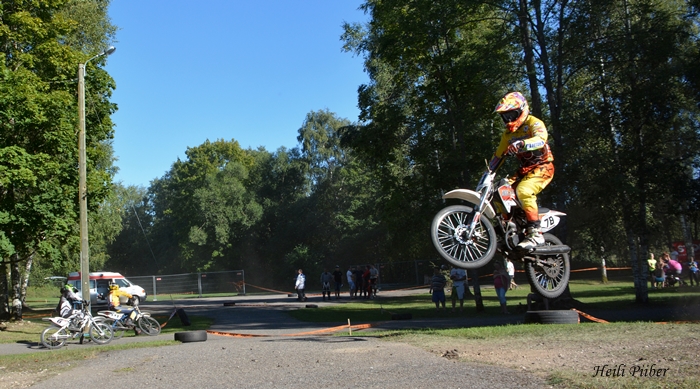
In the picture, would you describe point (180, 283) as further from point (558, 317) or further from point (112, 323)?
point (558, 317)

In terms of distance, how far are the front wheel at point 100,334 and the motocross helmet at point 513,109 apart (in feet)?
51.9

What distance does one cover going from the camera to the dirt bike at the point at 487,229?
8.45m

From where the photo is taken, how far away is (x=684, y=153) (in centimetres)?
2406

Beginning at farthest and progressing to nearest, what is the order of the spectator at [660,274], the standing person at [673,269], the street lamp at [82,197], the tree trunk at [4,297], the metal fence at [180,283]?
the metal fence at [180,283], the standing person at [673,269], the spectator at [660,274], the tree trunk at [4,297], the street lamp at [82,197]

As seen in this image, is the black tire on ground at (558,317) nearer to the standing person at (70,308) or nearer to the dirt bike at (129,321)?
the dirt bike at (129,321)

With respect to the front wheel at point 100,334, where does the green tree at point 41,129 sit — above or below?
above

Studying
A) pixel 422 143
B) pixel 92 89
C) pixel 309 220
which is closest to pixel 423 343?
pixel 422 143

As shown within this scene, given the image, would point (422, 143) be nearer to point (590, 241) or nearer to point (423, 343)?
point (590, 241)

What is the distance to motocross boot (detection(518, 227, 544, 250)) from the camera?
872 centimetres

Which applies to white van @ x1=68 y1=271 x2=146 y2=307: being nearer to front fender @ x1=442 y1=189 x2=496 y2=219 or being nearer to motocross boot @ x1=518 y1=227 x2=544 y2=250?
front fender @ x1=442 y1=189 x2=496 y2=219

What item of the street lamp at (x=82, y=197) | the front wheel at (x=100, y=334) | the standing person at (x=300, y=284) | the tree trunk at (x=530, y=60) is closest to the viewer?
the front wheel at (x=100, y=334)

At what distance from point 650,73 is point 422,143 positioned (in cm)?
938

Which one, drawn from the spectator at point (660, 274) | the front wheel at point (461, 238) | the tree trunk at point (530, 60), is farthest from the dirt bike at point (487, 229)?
the spectator at point (660, 274)

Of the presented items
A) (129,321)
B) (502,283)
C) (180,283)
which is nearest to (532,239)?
(502,283)
